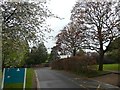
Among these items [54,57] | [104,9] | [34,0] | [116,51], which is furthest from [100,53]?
[34,0]

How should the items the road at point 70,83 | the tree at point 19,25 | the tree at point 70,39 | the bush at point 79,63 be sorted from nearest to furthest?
the tree at point 19,25, the road at point 70,83, the bush at point 79,63, the tree at point 70,39

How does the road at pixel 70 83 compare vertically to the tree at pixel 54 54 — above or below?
below

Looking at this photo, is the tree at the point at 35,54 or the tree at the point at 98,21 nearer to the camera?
the tree at the point at 35,54

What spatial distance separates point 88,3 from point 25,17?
19.7 m

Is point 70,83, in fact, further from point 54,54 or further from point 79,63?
point 54,54

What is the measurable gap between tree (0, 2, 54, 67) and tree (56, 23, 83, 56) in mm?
18212

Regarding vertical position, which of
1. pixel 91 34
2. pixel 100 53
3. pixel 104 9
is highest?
pixel 104 9

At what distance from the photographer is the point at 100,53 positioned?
3130 cm

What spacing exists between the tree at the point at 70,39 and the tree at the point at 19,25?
59.8 ft

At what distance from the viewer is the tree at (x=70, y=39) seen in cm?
3044

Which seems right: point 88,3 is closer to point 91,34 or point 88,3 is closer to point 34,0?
point 91,34

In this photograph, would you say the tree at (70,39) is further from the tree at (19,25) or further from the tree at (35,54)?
the tree at (19,25)

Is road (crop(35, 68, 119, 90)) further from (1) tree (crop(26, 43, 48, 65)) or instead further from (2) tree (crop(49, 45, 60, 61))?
(2) tree (crop(49, 45, 60, 61))

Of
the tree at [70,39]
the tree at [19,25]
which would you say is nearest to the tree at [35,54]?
the tree at [19,25]
